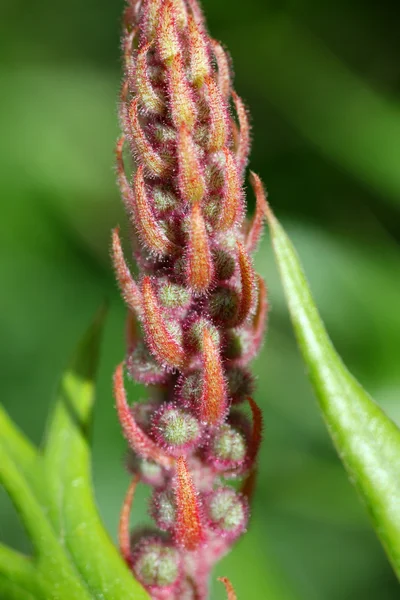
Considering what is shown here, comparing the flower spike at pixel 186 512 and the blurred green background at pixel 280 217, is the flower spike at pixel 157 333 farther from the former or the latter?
the blurred green background at pixel 280 217

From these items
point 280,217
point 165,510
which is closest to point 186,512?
point 165,510

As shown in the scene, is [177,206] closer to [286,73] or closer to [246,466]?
[246,466]

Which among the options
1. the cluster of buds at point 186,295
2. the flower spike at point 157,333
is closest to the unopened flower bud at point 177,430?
the cluster of buds at point 186,295

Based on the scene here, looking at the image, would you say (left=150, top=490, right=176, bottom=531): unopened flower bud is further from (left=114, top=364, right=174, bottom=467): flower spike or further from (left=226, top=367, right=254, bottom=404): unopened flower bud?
(left=226, top=367, right=254, bottom=404): unopened flower bud

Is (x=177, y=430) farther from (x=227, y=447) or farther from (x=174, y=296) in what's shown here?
A: (x=174, y=296)

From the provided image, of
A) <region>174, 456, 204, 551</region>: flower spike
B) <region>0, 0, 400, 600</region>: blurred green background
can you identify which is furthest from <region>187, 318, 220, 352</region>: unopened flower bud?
<region>0, 0, 400, 600</region>: blurred green background

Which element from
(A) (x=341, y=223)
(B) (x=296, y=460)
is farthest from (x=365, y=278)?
(B) (x=296, y=460)
